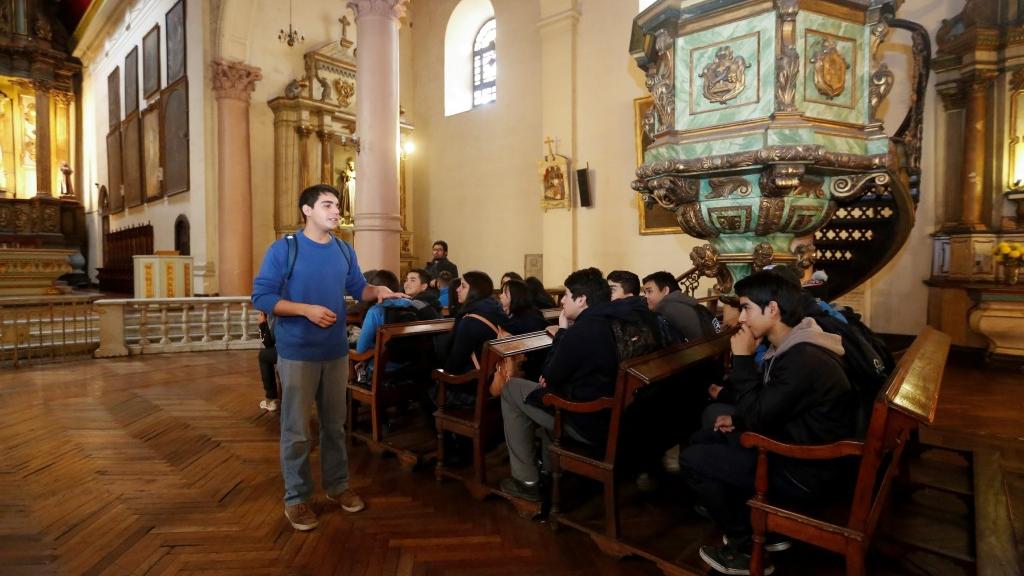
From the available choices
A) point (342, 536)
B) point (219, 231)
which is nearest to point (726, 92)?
point (342, 536)

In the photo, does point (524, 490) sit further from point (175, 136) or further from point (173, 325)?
point (175, 136)

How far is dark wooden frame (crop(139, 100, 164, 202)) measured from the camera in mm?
12141

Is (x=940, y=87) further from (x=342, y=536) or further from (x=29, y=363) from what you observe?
(x=29, y=363)

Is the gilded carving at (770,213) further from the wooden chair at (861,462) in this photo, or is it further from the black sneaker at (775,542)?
the black sneaker at (775,542)

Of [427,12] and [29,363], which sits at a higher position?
[427,12]

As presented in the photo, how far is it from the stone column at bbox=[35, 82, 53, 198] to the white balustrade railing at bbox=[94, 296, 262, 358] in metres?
10.6

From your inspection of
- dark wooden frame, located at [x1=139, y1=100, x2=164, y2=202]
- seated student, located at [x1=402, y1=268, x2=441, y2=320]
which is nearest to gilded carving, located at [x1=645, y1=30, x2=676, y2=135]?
seated student, located at [x1=402, y1=268, x2=441, y2=320]

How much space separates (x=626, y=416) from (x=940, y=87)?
6947 mm

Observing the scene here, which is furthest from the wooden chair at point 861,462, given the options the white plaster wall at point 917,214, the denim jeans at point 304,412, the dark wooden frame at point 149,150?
the dark wooden frame at point 149,150

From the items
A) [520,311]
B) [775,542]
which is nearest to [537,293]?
[520,311]

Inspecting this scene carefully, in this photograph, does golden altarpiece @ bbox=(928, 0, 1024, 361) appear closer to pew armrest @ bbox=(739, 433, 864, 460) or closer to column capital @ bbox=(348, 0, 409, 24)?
pew armrest @ bbox=(739, 433, 864, 460)

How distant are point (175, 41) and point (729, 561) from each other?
13455 mm

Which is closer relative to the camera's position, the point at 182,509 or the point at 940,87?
the point at 182,509

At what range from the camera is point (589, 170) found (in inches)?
388
